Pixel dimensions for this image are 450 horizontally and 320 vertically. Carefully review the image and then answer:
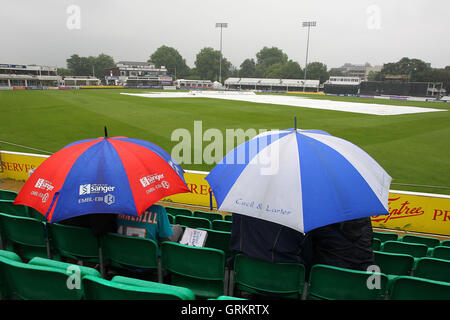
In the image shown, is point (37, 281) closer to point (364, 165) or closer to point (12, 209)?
point (364, 165)

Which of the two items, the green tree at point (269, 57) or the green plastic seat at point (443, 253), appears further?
the green tree at point (269, 57)

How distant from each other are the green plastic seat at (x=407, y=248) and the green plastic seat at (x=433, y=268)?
970 millimetres

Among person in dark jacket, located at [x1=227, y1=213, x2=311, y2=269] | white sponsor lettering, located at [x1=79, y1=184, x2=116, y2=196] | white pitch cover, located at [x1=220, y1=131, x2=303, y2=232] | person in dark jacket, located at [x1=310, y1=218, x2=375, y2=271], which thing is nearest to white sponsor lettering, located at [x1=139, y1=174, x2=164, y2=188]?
white sponsor lettering, located at [x1=79, y1=184, x2=116, y2=196]

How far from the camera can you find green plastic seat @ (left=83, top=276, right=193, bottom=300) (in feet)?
5.47

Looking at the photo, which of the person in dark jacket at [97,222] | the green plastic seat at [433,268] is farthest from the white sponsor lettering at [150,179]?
the green plastic seat at [433,268]

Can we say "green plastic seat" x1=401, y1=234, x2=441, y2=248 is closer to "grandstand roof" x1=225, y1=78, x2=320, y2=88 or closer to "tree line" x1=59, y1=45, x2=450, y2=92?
"grandstand roof" x1=225, y1=78, x2=320, y2=88

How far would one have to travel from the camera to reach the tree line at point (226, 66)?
114175mm

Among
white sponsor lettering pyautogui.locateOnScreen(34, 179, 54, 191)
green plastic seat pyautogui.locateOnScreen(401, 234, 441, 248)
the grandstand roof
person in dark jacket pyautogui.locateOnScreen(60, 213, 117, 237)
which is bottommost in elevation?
green plastic seat pyautogui.locateOnScreen(401, 234, 441, 248)

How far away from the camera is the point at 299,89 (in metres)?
105

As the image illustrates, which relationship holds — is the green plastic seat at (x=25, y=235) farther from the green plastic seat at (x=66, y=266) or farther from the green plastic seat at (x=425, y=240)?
the green plastic seat at (x=425, y=240)

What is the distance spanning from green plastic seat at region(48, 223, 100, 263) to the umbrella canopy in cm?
46

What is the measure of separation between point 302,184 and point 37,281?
217cm

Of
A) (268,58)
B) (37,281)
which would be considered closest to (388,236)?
(37,281)

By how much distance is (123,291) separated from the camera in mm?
1706
